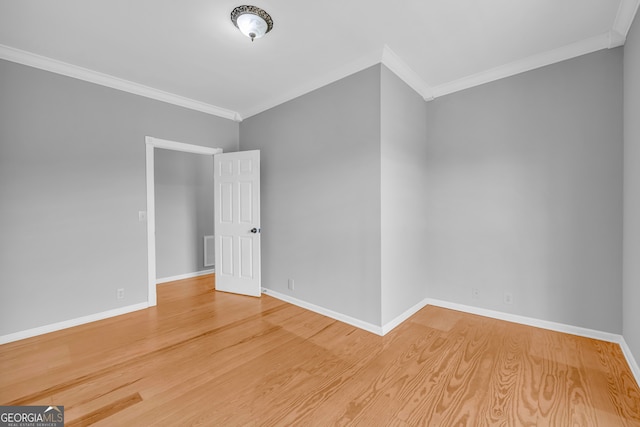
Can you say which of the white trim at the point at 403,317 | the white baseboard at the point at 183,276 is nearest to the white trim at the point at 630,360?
the white trim at the point at 403,317

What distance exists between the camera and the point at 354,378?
2.09 m

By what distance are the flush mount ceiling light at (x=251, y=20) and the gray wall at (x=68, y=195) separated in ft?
6.88

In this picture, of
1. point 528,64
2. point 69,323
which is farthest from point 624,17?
point 69,323

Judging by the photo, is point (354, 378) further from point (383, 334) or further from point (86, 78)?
point (86, 78)

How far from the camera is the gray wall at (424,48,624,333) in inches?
99.9

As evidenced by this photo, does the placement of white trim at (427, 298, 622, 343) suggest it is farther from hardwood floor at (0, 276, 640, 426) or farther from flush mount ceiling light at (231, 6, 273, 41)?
flush mount ceiling light at (231, 6, 273, 41)

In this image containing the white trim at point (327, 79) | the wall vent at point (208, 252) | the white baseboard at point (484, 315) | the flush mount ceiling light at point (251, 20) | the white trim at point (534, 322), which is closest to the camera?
the flush mount ceiling light at point (251, 20)

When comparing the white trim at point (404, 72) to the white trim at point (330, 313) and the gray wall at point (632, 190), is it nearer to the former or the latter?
the gray wall at point (632, 190)

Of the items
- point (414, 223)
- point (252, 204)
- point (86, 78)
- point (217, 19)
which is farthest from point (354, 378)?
point (86, 78)

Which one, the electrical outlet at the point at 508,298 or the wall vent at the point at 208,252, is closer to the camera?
the electrical outlet at the point at 508,298

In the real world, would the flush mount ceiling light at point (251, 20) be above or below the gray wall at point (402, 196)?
above

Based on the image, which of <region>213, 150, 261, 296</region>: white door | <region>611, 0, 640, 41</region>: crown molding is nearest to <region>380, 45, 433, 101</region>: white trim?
<region>611, 0, 640, 41</region>: crown molding

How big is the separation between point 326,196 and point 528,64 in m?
2.50

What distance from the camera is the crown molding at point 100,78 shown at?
2699 millimetres
